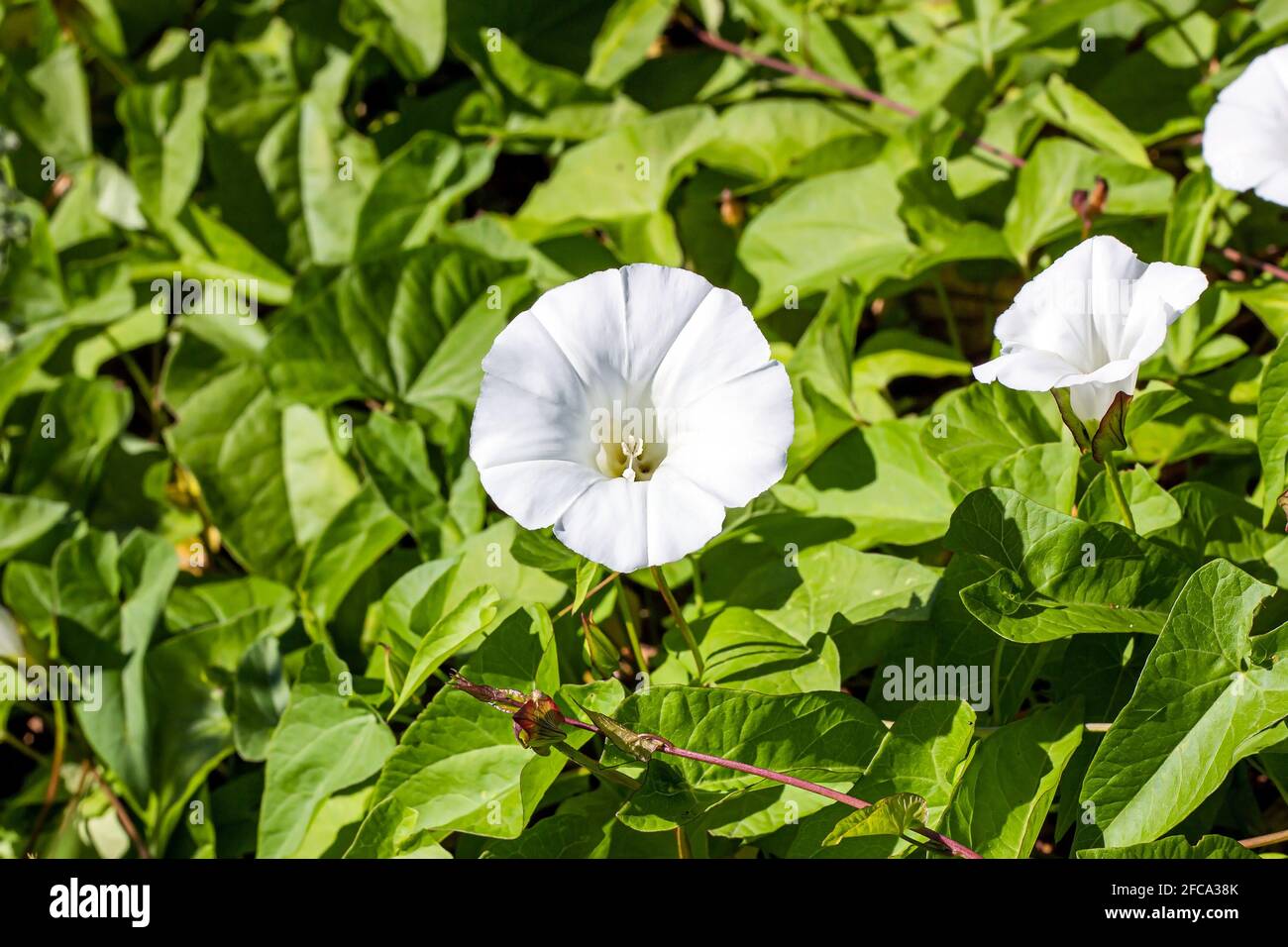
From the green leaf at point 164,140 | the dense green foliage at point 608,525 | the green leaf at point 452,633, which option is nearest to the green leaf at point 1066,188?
the dense green foliage at point 608,525

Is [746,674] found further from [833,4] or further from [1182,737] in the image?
[833,4]

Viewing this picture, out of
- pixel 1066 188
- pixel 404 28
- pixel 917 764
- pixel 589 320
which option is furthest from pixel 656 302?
pixel 404 28

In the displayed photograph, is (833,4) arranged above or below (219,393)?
above

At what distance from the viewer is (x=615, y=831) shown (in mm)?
1428

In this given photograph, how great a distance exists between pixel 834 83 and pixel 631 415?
1.13 m

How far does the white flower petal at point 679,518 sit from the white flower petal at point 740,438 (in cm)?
1

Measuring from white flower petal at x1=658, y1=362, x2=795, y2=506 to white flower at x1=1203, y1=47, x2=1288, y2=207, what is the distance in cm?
64

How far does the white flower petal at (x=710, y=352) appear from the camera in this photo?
3.98 ft

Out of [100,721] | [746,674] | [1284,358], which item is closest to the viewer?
[1284,358]

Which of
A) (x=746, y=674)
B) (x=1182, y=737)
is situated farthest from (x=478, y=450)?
(x=1182, y=737)

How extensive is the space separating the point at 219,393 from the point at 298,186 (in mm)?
531

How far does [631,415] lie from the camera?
130cm
